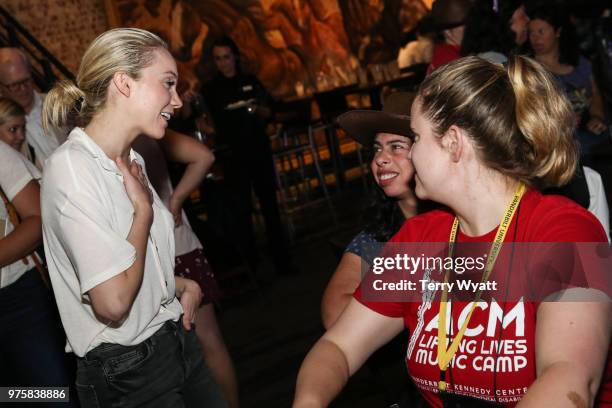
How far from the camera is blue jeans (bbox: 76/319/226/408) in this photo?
69.5 inches

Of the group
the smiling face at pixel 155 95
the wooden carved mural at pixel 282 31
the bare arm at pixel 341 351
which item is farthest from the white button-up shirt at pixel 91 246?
the wooden carved mural at pixel 282 31

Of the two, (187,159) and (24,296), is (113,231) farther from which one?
(187,159)

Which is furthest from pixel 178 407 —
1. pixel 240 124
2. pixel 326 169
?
pixel 326 169

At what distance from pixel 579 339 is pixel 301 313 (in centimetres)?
353

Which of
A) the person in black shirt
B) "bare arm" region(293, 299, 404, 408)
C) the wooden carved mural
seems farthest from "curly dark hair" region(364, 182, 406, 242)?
the wooden carved mural

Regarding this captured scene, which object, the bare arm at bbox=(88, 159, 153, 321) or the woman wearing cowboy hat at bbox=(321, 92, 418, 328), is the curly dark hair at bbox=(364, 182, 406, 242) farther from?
the bare arm at bbox=(88, 159, 153, 321)

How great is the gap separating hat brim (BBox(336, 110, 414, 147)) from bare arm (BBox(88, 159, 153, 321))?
30.0 inches

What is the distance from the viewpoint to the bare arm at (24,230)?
234 cm

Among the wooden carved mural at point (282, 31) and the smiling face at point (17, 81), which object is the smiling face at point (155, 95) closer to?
the smiling face at point (17, 81)

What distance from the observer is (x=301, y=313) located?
480 centimetres

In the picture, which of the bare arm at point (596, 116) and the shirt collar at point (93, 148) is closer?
the shirt collar at point (93, 148)

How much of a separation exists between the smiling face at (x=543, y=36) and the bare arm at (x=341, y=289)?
2.65m

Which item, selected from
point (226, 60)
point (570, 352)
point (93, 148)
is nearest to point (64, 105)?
point (93, 148)
